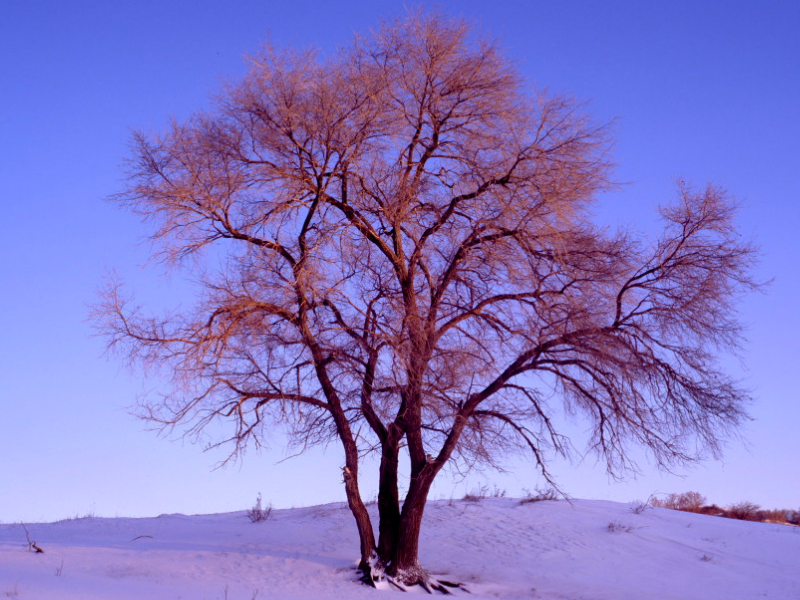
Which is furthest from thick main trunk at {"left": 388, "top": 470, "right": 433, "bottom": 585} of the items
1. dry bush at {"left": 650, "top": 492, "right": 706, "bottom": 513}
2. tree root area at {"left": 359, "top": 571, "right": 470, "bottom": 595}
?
dry bush at {"left": 650, "top": 492, "right": 706, "bottom": 513}

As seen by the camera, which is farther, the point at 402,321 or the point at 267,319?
the point at 267,319

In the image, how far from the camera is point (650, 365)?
13188 mm

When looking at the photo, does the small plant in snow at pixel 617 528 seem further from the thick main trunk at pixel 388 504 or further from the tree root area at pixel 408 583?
the thick main trunk at pixel 388 504

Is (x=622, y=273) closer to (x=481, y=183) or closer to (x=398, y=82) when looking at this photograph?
(x=481, y=183)

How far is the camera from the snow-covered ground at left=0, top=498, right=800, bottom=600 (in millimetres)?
12375

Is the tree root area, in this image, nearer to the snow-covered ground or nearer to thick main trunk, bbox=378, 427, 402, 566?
the snow-covered ground

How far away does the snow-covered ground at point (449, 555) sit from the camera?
487 inches

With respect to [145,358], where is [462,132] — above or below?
above

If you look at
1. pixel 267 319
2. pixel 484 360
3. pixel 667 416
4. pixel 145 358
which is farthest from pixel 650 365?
pixel 145 358

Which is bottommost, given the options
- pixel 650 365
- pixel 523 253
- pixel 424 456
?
pixel 424 456

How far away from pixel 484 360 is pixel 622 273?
3.11 metres

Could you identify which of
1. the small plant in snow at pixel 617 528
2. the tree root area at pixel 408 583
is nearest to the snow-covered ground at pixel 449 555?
the small plant in snow at pixel 617 528

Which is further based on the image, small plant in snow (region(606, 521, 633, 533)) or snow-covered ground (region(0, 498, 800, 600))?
small plant in snow (region(606, 521, 633, 533))

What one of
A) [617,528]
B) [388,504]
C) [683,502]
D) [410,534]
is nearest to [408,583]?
[410,534]
